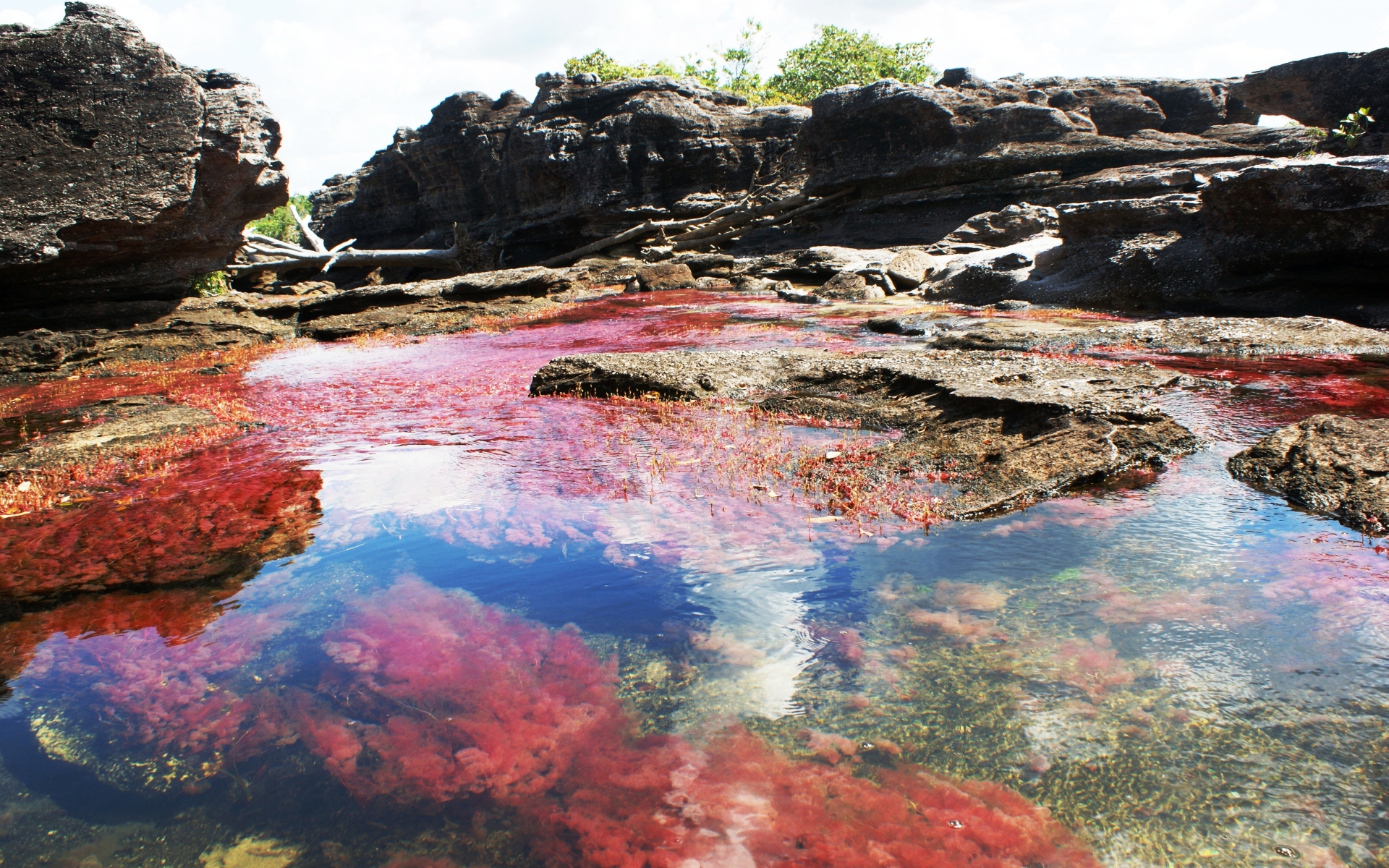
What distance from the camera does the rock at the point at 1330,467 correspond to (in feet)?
14.2

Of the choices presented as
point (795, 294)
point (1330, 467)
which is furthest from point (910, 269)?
point (1330, 467)

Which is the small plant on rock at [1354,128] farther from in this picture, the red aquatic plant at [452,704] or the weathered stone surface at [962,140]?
A: the red aquatic plant at [452,704]

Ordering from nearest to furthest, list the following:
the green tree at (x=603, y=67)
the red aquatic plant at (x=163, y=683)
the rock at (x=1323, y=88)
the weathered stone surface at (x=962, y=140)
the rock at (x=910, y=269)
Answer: the red aquatic plant at (x=163, y=683) < the rock at (x=1323, y=88) < the rock at (x=910, y=269) < the weathered stone surface at (x=962, y=140) < the green tree at (x=603, y=67)

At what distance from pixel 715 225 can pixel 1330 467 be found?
88.0 feet

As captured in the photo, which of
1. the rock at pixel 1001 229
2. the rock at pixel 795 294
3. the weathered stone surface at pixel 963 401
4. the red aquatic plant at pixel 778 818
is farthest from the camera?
the rock at pixel 1001 229

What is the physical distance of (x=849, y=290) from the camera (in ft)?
60.2

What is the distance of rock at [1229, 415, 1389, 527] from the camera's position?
14.2ft

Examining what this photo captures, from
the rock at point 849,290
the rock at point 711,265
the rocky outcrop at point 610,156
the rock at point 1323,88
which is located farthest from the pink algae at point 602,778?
the rocky outcrop at point 610,156

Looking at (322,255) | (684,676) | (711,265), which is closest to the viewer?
(684,676)

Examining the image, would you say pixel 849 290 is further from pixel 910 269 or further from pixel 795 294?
pixel 910 269

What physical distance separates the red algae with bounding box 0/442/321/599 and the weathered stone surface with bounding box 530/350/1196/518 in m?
3.59

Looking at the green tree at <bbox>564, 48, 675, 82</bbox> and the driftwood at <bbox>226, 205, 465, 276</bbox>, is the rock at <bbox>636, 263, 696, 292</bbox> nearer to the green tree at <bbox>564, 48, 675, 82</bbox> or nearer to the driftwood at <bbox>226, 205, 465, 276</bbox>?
the driftwood at <bbox>226, 205, 465, 276</bbox>

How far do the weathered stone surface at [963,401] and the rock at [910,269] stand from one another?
33.8 feet

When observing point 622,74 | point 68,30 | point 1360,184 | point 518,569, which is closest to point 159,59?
point 68,30
